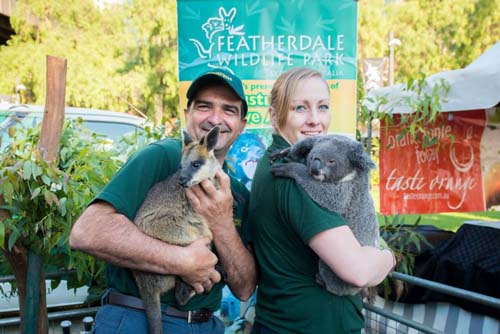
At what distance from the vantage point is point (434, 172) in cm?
599

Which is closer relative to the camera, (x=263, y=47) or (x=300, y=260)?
(x=300, y=260)

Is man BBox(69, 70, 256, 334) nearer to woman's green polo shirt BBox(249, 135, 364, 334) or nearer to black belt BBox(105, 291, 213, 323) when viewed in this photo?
black belt BBox(105, 291, 213, 323)

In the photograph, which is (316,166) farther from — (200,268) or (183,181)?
(200,268)

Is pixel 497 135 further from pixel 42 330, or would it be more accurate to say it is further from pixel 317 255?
pixel 42 330

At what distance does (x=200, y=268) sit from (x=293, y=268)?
469 millimetres

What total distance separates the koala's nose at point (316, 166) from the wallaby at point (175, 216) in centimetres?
54

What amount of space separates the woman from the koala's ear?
14.6 inches

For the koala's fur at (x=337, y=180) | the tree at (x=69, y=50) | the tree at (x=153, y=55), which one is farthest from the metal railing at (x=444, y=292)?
the tree at (x=69, y=50)

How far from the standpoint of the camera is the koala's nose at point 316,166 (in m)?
2.09

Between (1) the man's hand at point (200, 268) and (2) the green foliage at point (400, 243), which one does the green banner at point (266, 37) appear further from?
(1) the man's hand at point (200, 268)

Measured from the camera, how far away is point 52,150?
104 inches

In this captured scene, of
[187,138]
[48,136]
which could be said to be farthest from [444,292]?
[48,136]

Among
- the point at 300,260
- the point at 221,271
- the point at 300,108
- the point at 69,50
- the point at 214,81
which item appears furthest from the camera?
the point at 69,50

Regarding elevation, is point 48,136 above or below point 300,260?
above
